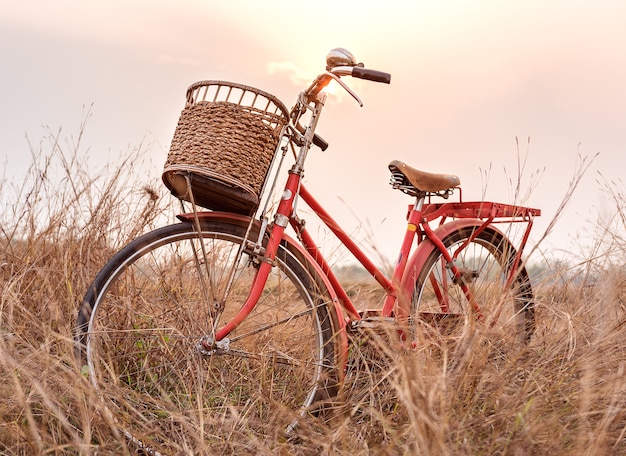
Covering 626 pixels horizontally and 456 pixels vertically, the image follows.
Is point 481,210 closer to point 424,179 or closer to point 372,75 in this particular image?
point 424,179

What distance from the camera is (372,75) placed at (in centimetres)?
286

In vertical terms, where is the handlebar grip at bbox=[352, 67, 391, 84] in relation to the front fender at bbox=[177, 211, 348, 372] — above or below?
above

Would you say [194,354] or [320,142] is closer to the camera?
[194,354]

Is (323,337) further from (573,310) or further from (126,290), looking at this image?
(573,310)

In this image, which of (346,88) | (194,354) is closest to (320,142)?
(346,88)

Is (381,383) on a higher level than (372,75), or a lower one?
lower

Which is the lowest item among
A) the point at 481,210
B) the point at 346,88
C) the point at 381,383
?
the point at 381,383

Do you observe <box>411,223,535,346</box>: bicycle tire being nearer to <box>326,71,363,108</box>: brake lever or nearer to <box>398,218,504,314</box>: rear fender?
<box>398,218,504,314</box>: rear fender

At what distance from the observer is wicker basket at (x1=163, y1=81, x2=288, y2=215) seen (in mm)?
2705

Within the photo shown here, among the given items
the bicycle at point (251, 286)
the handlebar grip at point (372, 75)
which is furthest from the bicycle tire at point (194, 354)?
the handlebar grip at point (372, 75)

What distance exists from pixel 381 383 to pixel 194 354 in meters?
0.85

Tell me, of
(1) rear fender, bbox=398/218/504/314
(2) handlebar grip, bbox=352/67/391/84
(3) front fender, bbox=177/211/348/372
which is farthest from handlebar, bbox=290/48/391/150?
(1) rear fender, bbox=398/218/504/314

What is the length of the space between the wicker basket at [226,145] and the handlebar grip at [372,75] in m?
0.34

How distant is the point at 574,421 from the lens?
2.50 m
